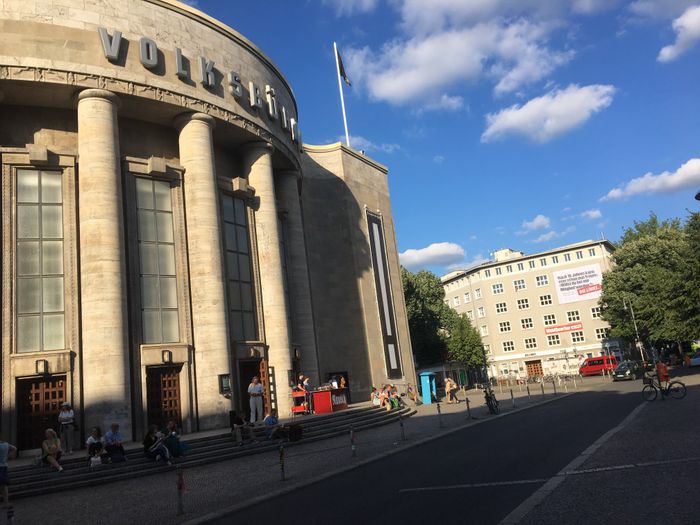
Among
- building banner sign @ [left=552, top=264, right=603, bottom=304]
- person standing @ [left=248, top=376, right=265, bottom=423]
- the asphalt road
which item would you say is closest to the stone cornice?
person standing @ [left=248, top=376, right=265, bottom=423]

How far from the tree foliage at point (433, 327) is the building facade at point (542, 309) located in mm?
15528

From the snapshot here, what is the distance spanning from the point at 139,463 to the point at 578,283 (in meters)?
74.1

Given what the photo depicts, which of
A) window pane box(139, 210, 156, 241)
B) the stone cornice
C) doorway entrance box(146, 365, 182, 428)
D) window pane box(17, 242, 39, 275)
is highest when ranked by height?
the stone cornice

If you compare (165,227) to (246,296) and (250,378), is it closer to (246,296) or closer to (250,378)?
(246,296)

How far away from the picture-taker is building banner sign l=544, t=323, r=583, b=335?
78.6m

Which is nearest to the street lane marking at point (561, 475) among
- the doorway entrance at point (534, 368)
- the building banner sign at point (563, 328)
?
the building banner sign at point (563, 328)

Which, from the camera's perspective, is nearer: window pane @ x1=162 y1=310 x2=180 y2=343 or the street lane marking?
the street lane marking

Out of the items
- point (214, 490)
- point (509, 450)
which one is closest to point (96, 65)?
point (214, 490)

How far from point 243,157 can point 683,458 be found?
24.1 metres

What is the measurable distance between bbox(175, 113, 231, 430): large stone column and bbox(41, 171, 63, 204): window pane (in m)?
5.11

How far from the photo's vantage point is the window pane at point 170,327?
23422 mm

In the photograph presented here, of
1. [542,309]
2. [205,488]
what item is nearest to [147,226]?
[205,488]

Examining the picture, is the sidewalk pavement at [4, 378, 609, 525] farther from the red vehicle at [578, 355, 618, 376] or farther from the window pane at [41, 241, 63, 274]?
the red vehicle at [578, 355, 618, 376]

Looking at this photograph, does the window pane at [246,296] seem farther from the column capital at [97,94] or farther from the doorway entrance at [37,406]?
the column capital at [97,94]
